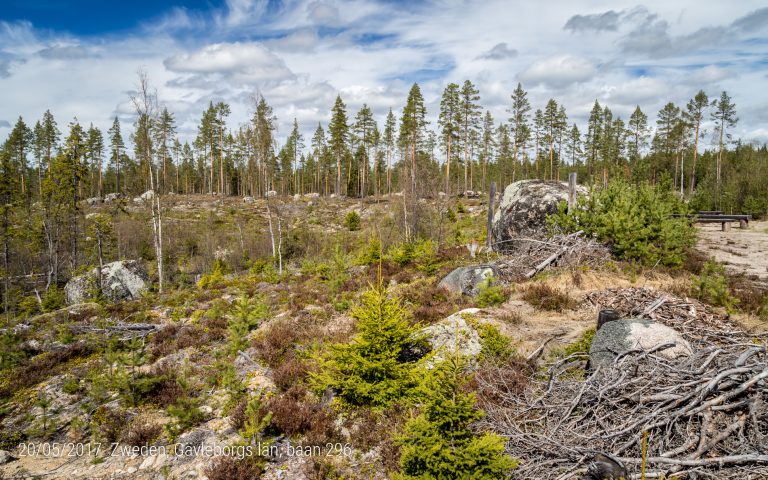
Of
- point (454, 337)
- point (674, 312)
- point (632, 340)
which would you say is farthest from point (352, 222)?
point (632, 340)

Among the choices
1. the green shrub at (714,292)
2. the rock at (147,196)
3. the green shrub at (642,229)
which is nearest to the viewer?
the green shrub at (714,292)

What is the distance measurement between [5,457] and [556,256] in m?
13.0

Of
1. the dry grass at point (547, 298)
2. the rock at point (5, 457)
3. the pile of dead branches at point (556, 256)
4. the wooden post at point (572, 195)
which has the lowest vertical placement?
the rock at point (5, 457)

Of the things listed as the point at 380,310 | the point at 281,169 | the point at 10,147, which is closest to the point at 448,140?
the point at 281,169

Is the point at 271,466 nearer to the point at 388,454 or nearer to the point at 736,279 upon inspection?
the point at 388,454

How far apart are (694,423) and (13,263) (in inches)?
1840

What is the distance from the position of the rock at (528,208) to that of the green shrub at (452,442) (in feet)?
36.2

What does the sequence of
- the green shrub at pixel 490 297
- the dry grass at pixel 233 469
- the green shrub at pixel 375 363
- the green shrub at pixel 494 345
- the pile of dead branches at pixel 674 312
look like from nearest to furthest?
the dry grass at pixel 233 469
the green shrub at pixel 375 363
the pile of dead branches at pixel 674 312
the green shrub at pixel 494 345
the green shrub at pixel 490 297

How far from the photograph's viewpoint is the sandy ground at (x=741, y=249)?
44.2 ft

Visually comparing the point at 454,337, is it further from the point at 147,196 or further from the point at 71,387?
the point at 147,196

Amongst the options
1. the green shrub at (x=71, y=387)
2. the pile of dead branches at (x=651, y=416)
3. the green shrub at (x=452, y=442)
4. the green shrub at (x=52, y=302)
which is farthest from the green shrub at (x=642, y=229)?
the green shrub at (x=52, y=302)

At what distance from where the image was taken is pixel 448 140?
4869 cm

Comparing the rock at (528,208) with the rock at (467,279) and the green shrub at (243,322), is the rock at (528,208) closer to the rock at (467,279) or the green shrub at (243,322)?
the rock at (467,279)

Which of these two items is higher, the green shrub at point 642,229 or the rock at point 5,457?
the green shrub at point 642,229
